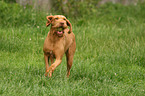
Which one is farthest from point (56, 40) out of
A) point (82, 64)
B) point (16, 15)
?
point (16, 15)

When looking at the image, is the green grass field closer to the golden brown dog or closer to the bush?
the bush

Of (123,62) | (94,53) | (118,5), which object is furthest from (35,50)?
(118,5)

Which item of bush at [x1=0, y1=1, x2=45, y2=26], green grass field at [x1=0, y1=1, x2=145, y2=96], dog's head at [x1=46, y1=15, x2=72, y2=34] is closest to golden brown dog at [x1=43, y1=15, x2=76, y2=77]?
dog's head at [x1=46, y1=15, x2=72, y2=34]

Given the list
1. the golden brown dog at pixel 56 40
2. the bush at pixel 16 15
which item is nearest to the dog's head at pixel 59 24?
the golden brown dog at pixel 56 40

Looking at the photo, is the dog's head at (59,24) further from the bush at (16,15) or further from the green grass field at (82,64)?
the bush at (16,15)

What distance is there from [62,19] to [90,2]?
21.8 feet

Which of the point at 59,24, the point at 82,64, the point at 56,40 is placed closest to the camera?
the point at 59,24

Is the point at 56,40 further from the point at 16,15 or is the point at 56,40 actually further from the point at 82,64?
the point at 16,15

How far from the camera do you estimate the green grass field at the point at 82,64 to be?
462cm

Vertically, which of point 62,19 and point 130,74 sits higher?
point 62,19

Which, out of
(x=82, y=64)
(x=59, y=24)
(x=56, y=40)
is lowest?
(x=82, y=64)

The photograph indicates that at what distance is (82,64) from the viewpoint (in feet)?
19.0

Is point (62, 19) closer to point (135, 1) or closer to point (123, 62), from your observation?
point (123, 62)

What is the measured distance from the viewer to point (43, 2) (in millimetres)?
9289
